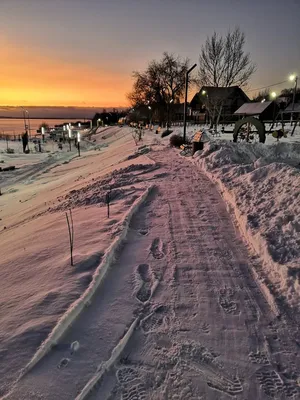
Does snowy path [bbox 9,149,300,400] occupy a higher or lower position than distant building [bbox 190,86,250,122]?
lower

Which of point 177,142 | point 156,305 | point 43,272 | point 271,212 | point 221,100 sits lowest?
point 43,272

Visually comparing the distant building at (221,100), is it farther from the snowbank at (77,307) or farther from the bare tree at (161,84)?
the snowbank at (77,307)

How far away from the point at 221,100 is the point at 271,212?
115 feet

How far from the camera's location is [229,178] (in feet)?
27.6

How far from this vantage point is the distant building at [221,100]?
37.8 meters

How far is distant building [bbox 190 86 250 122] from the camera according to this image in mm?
37844

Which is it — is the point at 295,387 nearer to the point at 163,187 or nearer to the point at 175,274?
the point at 175,274

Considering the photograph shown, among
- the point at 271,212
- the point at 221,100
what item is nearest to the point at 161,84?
the point at 221,100

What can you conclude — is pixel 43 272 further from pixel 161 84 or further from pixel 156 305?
pixel 161 84

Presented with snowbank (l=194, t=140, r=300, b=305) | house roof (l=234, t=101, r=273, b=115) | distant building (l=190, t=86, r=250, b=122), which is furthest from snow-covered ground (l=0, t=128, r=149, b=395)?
distant building (l=190, t=86, r=250, b=122)

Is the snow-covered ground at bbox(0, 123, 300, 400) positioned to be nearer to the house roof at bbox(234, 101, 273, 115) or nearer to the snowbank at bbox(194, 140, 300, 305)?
the snowbank at bbox(194, 140, 300, 305)

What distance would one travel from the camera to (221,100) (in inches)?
1473

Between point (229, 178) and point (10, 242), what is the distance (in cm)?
605

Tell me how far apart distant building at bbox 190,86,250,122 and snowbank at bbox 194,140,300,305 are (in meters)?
24.7
